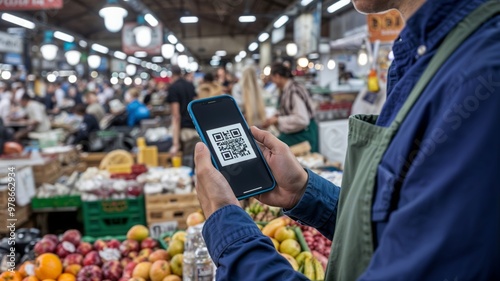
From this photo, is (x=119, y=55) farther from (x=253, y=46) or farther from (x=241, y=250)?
(x=241, y=250)

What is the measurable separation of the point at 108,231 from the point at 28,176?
1272 millimetres

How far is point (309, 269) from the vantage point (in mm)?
2381

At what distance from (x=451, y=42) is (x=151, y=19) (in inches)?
529

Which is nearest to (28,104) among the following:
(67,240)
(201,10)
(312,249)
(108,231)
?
(108,231)

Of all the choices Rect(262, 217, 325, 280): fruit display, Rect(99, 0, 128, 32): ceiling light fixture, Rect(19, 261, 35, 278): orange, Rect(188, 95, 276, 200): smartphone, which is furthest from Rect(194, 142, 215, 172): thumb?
Rect(99, 0, 128, 32): ceiling light fixture

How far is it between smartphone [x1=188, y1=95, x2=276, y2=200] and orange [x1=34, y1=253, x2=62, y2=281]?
168 cm

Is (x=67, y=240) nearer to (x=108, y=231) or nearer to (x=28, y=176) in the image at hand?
(x=108, y=231)

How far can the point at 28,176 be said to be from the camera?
4.96m

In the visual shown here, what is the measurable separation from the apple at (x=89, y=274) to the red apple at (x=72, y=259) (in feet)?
0.41

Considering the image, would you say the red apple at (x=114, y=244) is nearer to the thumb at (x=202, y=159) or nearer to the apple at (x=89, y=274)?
the apple at (x=89, y=274)

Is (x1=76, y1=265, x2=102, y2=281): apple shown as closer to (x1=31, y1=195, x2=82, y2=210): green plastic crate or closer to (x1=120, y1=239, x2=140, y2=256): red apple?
(x1=120, y1=239, x2=140, y2=256): red apple

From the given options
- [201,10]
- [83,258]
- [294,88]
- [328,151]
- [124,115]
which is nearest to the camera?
[83,258]

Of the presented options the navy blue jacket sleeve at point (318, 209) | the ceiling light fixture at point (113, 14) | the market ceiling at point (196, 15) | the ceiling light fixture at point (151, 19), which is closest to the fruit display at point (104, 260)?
the navy blue jacket sleeve at point (318, 209)

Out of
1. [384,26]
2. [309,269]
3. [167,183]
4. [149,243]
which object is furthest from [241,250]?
[384,26]
